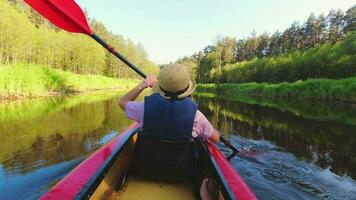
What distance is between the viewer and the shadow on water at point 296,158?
15.3ft

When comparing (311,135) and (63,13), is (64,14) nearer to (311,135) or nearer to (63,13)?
(63,13)

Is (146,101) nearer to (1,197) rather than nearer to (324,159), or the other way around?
(1,197)

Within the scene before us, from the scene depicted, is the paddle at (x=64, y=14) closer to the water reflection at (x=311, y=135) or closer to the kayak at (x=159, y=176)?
the kayak at (x=159, y=176)

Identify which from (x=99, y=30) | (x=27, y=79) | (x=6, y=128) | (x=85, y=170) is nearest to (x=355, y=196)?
(x=85, y=170)

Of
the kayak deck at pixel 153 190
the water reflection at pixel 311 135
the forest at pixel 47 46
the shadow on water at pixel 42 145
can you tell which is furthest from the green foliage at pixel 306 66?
the kayak deck at pixel 153 190

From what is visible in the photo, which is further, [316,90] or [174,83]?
[316,90]

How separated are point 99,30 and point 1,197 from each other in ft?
205

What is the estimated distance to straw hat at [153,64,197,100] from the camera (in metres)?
2.59

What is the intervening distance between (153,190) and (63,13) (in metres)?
2.77

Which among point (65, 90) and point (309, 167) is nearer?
point (309, 167)

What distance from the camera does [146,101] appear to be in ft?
8.67

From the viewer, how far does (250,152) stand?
6590mm

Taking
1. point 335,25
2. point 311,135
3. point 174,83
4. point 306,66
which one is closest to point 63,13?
point 174,83

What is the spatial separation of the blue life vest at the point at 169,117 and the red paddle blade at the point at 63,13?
222cm
